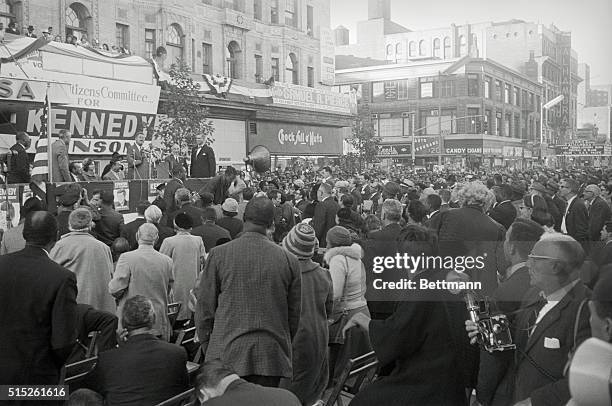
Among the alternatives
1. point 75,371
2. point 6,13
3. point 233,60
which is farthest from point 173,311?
point 233,60

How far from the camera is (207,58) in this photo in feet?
56.8

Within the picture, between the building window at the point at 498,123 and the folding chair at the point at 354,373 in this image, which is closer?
the folding chair at the point at 354,373

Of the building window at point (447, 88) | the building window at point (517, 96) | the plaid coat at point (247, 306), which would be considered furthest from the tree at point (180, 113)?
the plaid coat at point (247, 306)

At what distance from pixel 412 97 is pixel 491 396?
3446 mm

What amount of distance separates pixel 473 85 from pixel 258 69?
45.6 ft

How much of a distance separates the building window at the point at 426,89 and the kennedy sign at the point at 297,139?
15.1 m

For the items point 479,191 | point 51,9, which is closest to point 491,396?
point 479,191

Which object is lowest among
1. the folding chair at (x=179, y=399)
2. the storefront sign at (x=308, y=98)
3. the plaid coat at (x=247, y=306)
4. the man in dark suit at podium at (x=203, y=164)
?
the folding chair at (x=179, y=399)

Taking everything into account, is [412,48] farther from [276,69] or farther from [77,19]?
[276,69]

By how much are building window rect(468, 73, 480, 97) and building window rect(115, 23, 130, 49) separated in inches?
423

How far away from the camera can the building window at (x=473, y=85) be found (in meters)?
5.57

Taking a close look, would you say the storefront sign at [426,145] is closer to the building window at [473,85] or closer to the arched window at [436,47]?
the building window at [473,85]

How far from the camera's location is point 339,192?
29.0 ft

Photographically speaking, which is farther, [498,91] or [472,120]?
[472,120]
